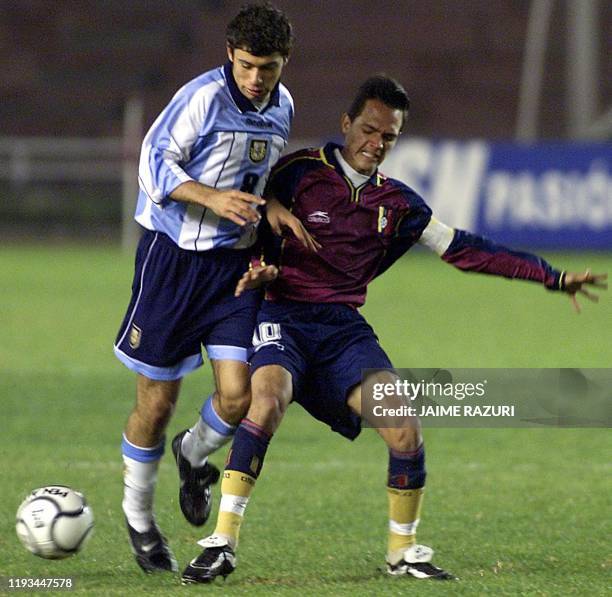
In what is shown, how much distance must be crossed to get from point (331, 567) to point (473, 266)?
116 cm

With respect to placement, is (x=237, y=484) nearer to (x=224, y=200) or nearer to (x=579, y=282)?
(x=224, y=200)

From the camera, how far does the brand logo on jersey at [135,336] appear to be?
498 centimetres

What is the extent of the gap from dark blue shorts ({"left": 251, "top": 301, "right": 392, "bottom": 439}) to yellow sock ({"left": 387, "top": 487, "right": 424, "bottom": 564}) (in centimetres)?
31

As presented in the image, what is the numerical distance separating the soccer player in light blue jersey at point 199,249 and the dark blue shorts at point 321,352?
0.10 meters

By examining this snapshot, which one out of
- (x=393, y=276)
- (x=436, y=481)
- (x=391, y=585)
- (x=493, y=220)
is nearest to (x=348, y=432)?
(x=391, y=585)

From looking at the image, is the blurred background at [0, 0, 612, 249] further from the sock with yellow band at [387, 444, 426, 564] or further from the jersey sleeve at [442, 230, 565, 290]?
the sock with yellow band at [387, 444, 426, 564]

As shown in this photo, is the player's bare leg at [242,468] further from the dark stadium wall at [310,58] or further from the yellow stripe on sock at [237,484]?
the dark stadium wall at [310,58]

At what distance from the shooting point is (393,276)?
689 inches

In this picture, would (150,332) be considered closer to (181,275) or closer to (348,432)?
(181,275)

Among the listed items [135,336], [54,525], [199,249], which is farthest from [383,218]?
[54,525]

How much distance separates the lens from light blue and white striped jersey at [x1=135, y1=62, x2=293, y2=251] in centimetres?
475

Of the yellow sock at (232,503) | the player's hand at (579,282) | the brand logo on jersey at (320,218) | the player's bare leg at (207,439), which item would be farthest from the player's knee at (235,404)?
the player's hand at (579,282)

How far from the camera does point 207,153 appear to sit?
4844mm

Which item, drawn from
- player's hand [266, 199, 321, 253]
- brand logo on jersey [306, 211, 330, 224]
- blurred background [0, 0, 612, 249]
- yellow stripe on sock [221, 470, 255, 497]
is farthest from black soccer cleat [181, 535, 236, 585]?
blurred background [0, 0, 612, 249]
